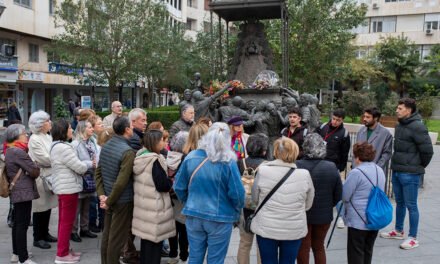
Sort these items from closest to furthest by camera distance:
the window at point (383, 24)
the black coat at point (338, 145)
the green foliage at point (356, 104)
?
1. the black coat at point (338, 145)
2. the green foliage at point (356, 104)
3. the window at point (383, 24)

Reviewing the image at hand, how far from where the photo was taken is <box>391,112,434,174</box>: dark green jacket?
5.30 m

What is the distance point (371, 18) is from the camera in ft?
162

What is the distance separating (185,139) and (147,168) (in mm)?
644

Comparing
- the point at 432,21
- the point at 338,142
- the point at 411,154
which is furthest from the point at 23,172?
the point at 432,21

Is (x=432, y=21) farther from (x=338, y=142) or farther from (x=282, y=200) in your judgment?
(x=282, y=200)

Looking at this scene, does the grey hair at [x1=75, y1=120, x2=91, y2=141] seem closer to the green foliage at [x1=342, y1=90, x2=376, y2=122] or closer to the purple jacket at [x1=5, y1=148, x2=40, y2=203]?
the purple jacket at [x1=5, y1=148, x2=40, y2=203]

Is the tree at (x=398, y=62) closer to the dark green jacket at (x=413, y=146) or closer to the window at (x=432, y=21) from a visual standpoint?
the window at (x=432, y=21)

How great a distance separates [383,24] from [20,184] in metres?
51.4

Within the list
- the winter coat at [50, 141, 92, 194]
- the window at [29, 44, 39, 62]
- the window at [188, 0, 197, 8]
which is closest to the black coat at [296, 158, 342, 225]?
the winter coat at [50, 141, 92, 194]

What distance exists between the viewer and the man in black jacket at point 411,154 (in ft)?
17.5

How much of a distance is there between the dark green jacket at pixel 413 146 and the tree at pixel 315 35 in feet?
45.0

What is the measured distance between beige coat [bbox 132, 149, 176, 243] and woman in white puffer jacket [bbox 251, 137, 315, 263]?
955 mm

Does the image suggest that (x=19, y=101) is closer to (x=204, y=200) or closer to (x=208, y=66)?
(x=208, y=66)

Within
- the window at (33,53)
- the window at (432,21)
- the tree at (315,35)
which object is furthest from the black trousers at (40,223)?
the window at (432,21)
